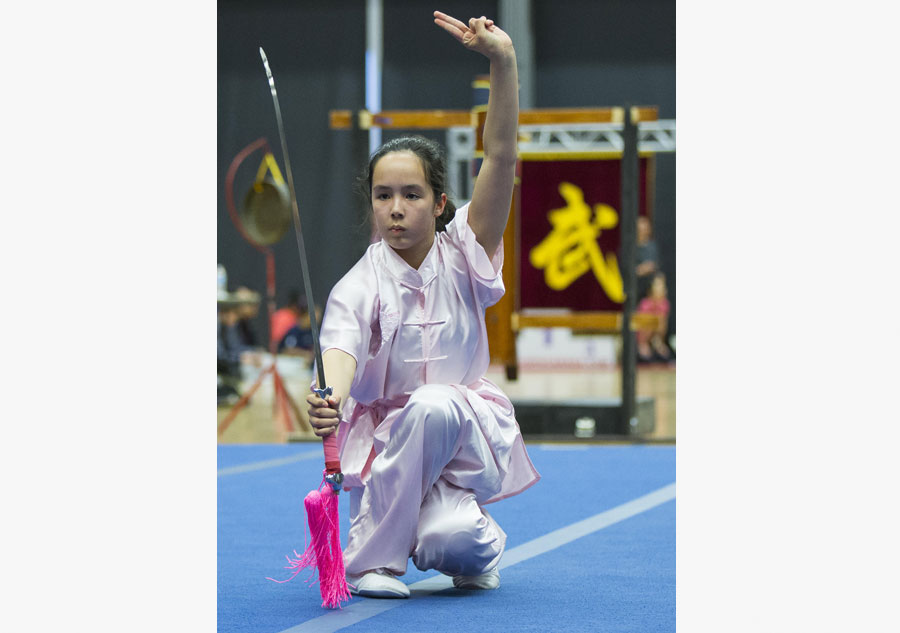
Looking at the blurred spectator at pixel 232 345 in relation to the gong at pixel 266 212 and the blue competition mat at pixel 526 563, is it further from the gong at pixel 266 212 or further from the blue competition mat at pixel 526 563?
the blue competition mat at pixel 526 563

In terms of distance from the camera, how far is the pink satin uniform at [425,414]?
2088 mm

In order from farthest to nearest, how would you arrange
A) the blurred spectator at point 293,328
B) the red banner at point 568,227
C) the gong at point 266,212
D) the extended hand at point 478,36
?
the blurred spectator at point 293,328 → the gong at point 266,212 → the red banner at point 568,227 → the extended hand at point 478,36

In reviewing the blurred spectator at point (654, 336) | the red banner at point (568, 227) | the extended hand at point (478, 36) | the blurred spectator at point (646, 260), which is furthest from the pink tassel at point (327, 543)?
the blurred spectator at point (654, 336)

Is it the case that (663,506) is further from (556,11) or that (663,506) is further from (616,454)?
(556,11)

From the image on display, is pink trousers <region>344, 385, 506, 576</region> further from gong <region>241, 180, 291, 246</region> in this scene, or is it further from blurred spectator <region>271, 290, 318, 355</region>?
blurred spectator <region>271, 290, 318, 355</region>

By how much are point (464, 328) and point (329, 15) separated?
11.8 meters

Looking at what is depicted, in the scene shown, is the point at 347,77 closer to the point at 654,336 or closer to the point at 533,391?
the point at 654,336

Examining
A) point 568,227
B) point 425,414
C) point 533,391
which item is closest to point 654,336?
point 533,391

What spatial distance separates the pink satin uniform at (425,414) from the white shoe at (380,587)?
31 millimetres

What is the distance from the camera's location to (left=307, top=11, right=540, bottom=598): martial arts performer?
6.83 feet

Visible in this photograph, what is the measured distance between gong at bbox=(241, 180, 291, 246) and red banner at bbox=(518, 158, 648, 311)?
52.0 inches

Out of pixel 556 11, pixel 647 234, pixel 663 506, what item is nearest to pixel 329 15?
pixel 556 11

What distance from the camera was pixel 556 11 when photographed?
13.1 m

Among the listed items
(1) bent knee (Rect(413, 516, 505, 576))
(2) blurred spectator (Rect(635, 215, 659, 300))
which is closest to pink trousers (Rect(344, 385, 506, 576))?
(1) bent knee (Rect(413, 516, 505, 576))
